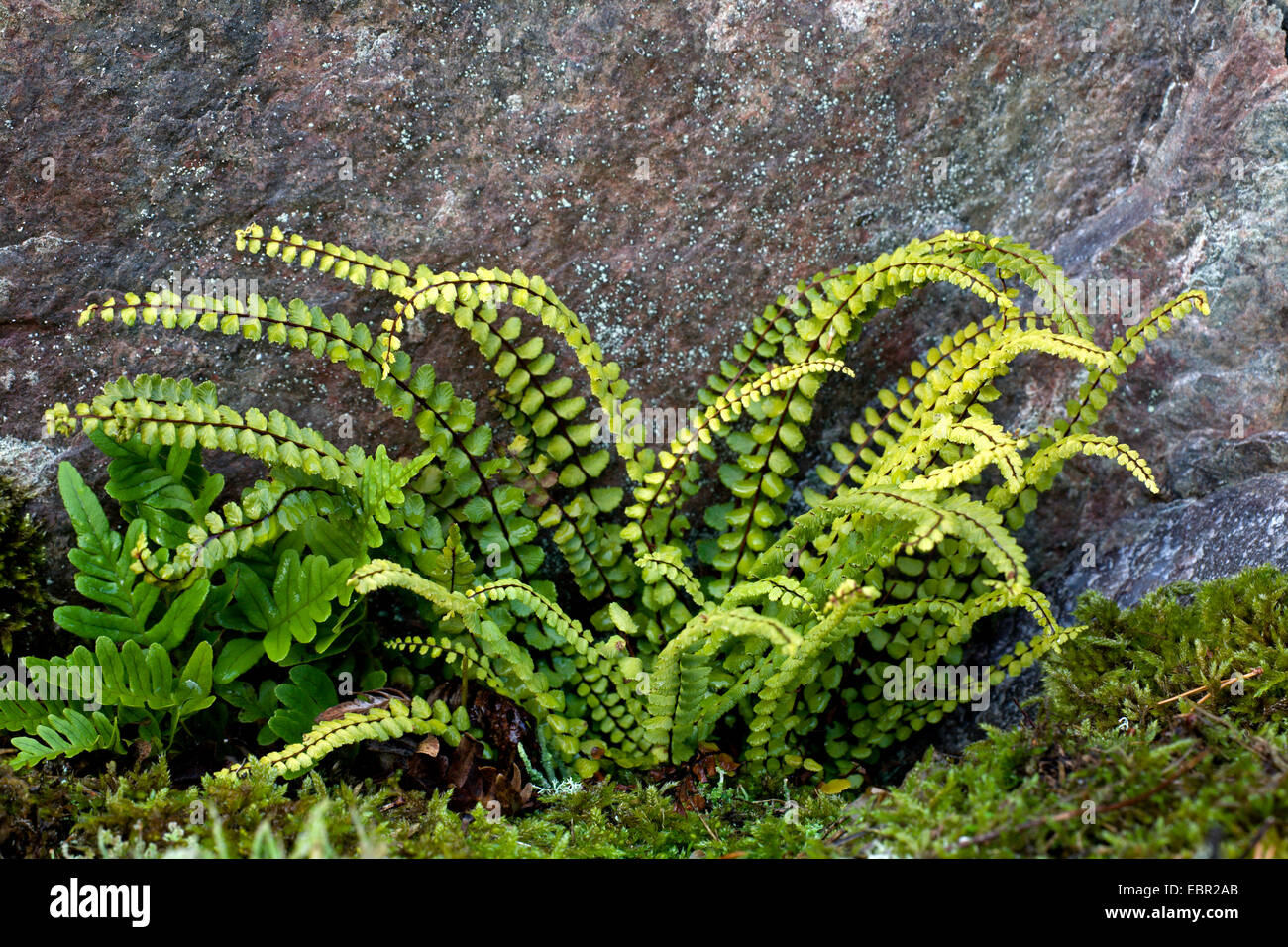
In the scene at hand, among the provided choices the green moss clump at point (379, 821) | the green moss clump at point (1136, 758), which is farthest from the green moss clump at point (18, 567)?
the green moss clump at point (1136, 758)

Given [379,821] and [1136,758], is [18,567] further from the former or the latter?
[1136,758]

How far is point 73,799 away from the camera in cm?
251

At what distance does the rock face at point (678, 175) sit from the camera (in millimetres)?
3078

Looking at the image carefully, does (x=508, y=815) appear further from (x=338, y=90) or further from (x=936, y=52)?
(x=936, y=52)

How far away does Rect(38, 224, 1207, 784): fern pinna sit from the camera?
8.80 feet

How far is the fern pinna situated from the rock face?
222 millimetres

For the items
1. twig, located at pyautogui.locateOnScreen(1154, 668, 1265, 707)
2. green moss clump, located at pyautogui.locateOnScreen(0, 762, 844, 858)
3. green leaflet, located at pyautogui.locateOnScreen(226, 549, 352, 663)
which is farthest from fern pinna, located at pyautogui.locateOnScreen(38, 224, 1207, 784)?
twig, located at pyautogui.locateOnScreen(1154, 668, 1265, 707)

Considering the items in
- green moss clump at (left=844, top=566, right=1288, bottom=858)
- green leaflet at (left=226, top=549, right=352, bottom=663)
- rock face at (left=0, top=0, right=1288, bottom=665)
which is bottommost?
green moss clump at (left=844, top=566, right=1288, bottom=858)

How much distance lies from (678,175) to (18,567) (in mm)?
2572

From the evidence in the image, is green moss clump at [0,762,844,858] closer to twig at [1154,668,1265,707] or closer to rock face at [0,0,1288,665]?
twig at [1154,668,1265,707]

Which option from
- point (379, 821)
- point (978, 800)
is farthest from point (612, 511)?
point (978, 800)

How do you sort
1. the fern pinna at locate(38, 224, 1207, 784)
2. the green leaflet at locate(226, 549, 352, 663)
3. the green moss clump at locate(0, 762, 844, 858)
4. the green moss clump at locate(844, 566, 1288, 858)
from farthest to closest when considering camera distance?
the green leaflet at locate(226, 549, 352, 663) → the fern pinna at locate(38, 224, 1207, 784) → the green moss clump at locate(0, 762, 844, 858) → the green moss clump at locate(844, 566, 1288, 858)

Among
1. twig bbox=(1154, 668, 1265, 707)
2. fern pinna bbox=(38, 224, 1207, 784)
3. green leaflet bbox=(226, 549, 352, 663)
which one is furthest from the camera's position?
green leaflet bbox=(226, 549, 352, 663)
